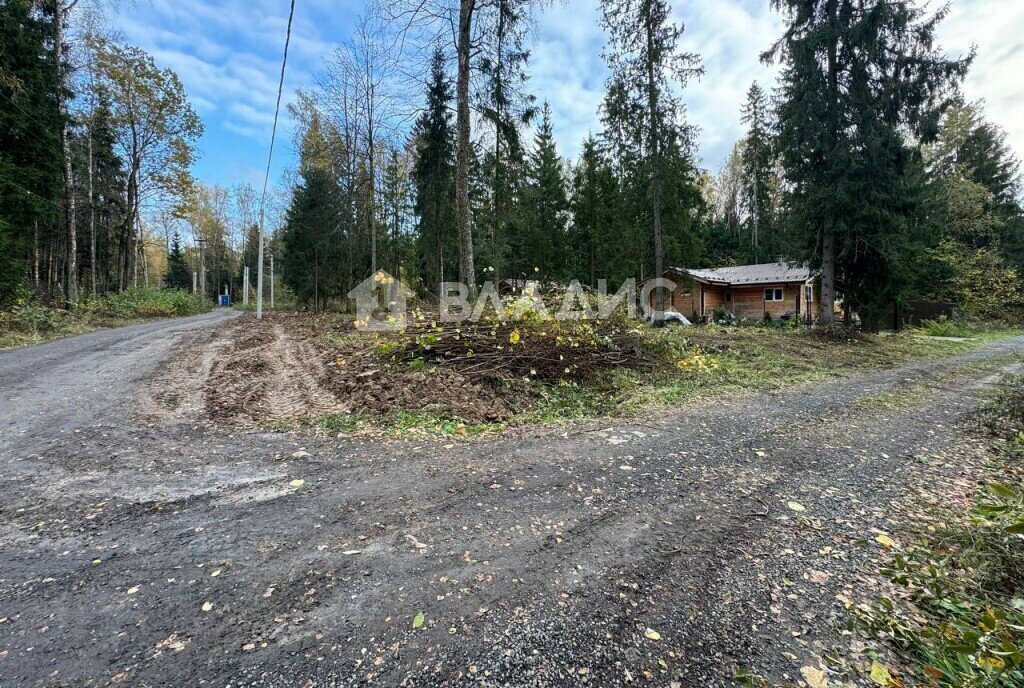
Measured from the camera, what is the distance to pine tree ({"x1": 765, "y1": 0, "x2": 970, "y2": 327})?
12930 millimetres

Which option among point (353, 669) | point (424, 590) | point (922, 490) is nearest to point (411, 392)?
point (424, 590)

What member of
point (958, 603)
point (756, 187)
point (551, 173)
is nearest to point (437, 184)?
point (551, 173)

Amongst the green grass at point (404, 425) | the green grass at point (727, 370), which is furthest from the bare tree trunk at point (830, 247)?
the green grass at point (404, 425)

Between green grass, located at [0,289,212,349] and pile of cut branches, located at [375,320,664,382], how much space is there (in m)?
9.63

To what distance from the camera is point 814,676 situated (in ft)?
5.41

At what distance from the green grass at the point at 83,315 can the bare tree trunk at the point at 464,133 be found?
33.1ft

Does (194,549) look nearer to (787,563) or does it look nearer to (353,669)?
(353,669)

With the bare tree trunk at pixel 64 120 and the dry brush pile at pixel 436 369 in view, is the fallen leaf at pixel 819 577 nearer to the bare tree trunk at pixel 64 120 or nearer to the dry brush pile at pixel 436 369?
the dry brush pile at pixel 436 369

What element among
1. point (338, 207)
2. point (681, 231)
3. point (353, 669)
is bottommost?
point (353, 669)

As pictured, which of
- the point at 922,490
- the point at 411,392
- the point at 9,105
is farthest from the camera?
the point at 9,105

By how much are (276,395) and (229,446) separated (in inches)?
76.3

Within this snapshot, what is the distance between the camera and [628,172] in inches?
698

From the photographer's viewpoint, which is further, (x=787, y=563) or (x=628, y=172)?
(x=628, y=172)

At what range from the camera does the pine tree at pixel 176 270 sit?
49.4 m
